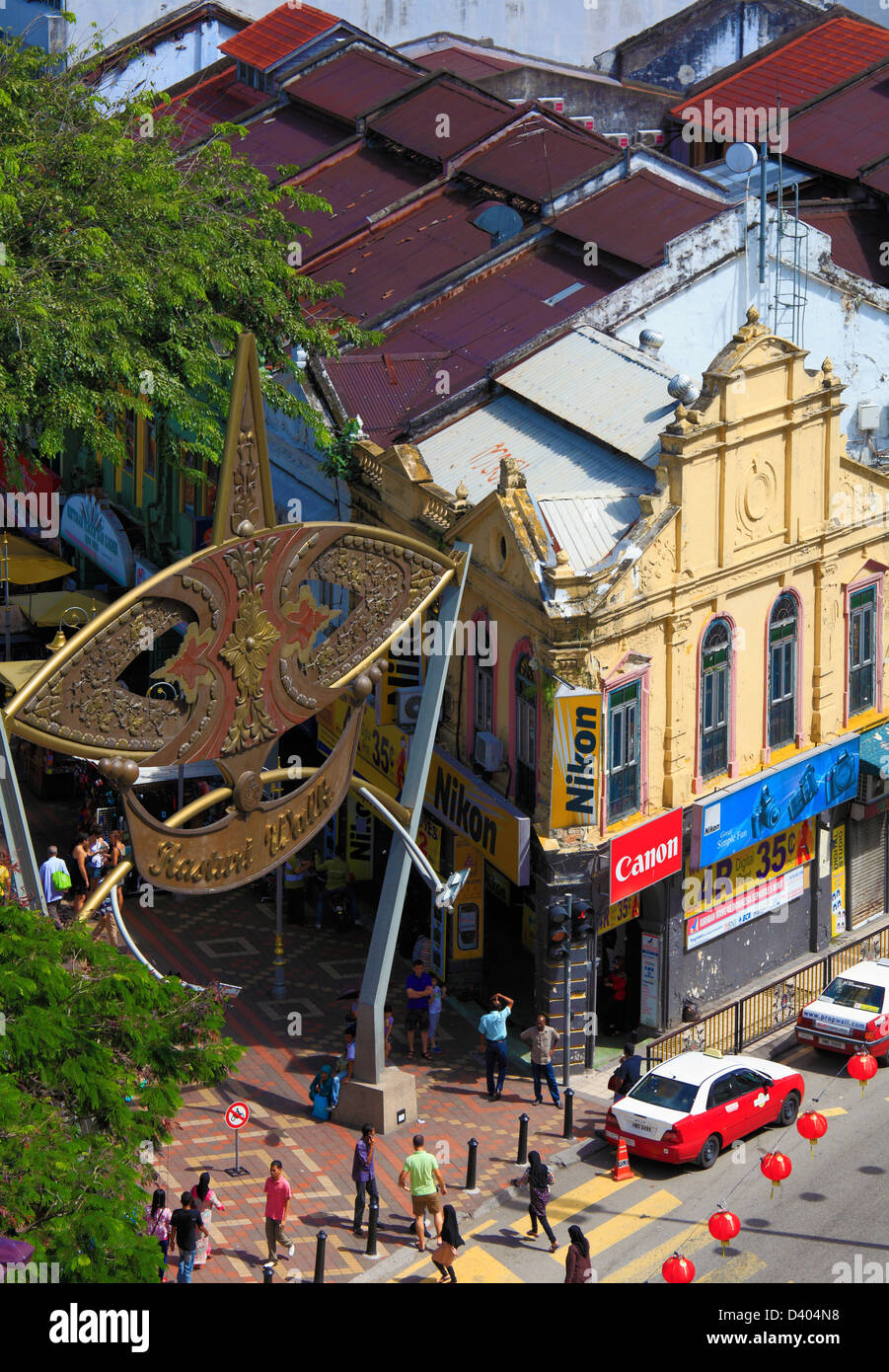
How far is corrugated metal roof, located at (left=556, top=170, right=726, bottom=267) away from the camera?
45.3 m

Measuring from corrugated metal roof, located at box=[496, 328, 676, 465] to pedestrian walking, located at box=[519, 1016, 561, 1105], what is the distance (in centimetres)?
1043

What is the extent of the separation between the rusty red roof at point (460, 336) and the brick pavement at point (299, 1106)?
10391 millimetres

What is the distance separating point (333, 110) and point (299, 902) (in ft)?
83.8

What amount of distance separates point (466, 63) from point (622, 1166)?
43.3 meters

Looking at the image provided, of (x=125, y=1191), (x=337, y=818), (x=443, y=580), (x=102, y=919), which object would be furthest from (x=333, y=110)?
(x=125, y=1191)

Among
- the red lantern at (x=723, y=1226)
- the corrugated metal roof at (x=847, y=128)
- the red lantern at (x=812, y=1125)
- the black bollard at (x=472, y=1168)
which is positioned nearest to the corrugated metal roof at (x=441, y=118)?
the corrugated metal roof at (x=847, y=128)

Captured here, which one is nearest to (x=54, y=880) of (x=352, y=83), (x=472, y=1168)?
(x=472, y=1168)

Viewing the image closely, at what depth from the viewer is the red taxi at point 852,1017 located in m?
37.7

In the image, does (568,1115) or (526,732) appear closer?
(568,1115)

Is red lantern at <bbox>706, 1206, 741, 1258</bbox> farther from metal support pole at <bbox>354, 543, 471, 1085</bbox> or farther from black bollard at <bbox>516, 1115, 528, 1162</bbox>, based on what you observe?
metal support pole at <bbox>354, 543, 471, 1085</bbox>

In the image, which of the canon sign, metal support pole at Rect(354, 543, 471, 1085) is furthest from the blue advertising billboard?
metal support pole at Rect(354, 543, 471, 1085)

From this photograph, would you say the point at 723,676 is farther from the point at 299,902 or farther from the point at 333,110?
the point at 333,110

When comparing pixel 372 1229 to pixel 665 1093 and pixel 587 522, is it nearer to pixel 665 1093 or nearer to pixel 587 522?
pixel 665 1093

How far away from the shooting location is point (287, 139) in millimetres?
59031
